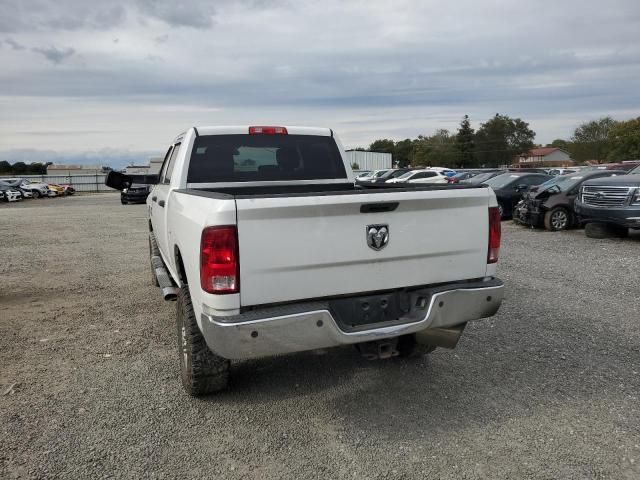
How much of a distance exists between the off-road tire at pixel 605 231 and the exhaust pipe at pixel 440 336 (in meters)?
9.60

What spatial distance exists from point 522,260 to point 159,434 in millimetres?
7585

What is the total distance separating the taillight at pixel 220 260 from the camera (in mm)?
2994

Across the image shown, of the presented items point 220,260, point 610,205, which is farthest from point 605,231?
point 220,260

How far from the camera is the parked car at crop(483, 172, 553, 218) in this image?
1691 centimetres

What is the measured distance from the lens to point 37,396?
4012 millimetres

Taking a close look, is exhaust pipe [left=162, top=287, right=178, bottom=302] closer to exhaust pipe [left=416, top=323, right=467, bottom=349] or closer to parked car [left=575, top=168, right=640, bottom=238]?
exhaust pipe [left=416, top=323, right=467, bottom=349]

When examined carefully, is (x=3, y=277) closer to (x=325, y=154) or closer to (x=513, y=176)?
(x=325, y=154)

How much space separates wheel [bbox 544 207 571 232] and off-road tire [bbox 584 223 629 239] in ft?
5.48

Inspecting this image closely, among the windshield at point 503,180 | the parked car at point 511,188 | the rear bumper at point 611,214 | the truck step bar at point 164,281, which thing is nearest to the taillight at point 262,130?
the truck step bar at point 164,281

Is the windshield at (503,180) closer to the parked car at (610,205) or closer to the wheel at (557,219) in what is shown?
the wheel at (557,219)

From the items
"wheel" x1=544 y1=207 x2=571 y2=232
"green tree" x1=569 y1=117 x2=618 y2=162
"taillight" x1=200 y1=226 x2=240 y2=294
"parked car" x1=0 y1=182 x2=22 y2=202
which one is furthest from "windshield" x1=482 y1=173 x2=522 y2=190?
"green tree" x1=569 y1=117 x2=618 y2=162

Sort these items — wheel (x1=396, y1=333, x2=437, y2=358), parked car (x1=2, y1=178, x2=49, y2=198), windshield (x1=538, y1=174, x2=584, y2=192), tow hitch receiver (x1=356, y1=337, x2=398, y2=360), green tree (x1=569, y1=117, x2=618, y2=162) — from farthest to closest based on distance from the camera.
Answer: green tree (x1=569, y1=117, x2=618, y2=162)
parked car (x1=2, y1=178, x2=49, y2=198)
windshield (x1=538, y1=174, x2=584, y2=192)
wheel (x1=396, y1=333, x2=437, y2=358)
tow hitch receiver (x1=356, y1=337, x2=398, y2=360)

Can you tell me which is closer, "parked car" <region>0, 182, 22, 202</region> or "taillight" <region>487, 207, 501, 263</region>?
"taillight" <region>487, 207, 501, 263</region>

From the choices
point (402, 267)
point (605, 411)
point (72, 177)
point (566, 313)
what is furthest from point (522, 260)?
point (72, 177)
